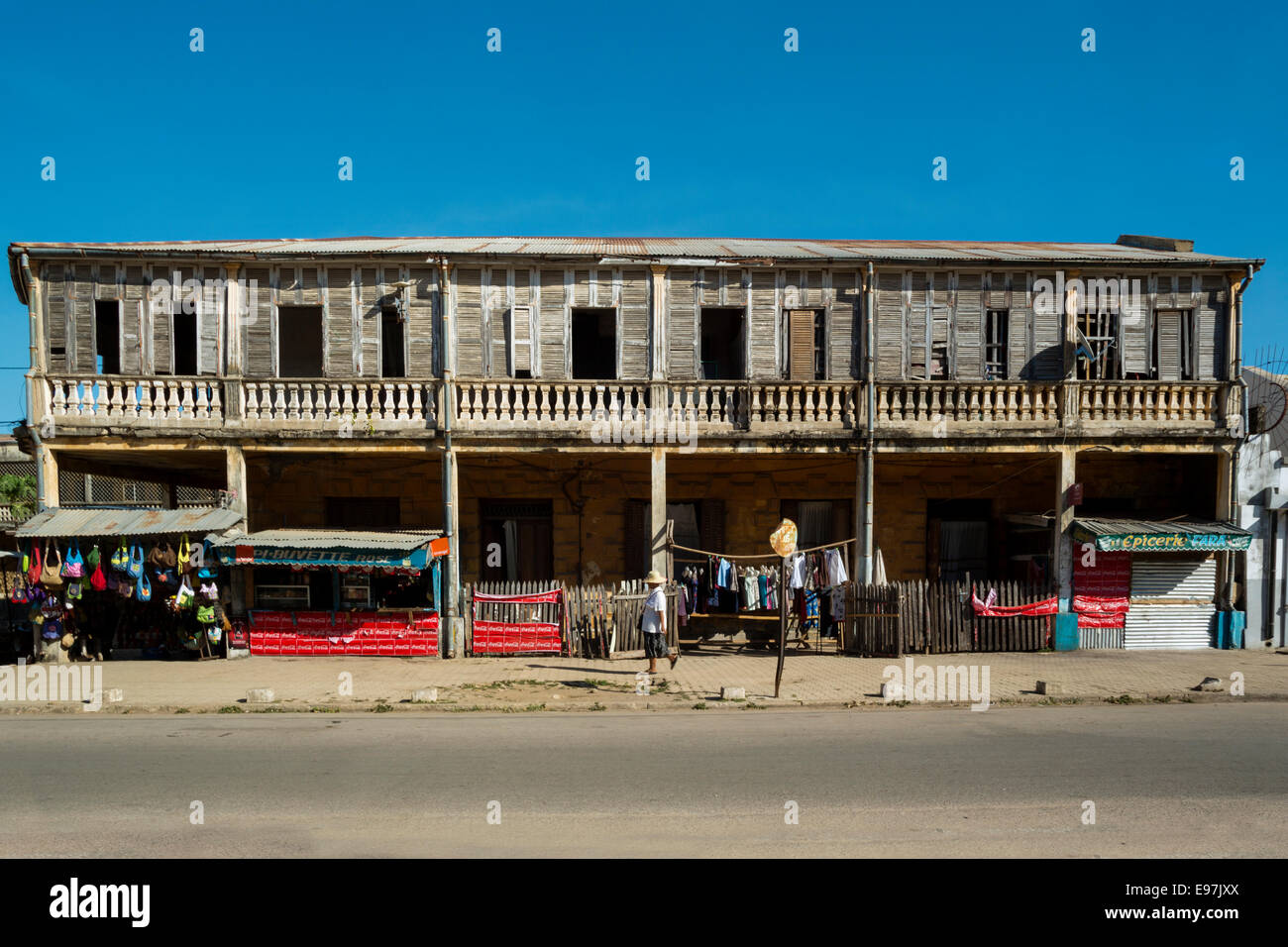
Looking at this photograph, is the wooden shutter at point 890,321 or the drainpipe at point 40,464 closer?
A: the drainpipe at point 40,464

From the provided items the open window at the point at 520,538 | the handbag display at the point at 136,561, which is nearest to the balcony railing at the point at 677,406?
the handbag display at the point at 136,561

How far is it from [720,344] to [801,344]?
10.8 feet

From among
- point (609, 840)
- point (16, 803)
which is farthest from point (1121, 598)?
point (16, 803)

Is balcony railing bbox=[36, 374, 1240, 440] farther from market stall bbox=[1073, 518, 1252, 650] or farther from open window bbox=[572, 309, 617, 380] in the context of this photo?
open window bbox=[572, 309, 617, 380]

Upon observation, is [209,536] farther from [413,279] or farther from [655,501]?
[655,501]

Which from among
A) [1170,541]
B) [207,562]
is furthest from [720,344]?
[207,562]

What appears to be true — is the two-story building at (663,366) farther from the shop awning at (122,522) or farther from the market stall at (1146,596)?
the shop awning at (122,522)

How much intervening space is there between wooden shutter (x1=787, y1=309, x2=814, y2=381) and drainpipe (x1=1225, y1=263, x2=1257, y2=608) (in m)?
8.74

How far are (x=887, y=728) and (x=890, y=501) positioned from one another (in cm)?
913

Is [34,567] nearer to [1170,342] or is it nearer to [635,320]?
[635,320]

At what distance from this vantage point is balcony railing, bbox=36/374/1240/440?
1468 centimetres

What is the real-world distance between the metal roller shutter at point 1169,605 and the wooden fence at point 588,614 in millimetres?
9715

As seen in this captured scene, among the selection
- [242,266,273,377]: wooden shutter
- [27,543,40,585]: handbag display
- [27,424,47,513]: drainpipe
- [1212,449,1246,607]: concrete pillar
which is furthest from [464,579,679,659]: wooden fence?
[1212,449,1246,607]: concrete pillar

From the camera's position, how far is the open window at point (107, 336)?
49.1ft
